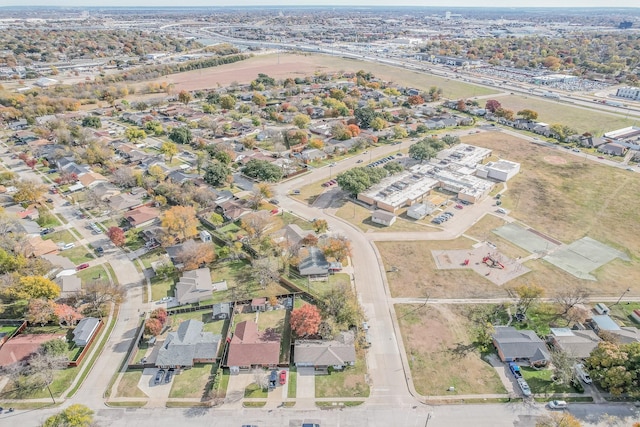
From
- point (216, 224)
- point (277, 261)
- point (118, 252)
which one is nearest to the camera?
point (277, 261)

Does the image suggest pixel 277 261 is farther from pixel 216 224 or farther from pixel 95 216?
pixel 95 216

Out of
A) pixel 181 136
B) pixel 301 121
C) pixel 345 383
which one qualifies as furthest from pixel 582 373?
pixel 181 136

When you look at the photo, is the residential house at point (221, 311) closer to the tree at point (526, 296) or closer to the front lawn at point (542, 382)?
the front lawn at point (542, 382)

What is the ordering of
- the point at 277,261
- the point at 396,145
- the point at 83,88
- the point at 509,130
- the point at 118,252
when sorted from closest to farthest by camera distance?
the point at 277,261
the point at 118,252
the point at 396,145
the point at 509,130
the point at 83,88

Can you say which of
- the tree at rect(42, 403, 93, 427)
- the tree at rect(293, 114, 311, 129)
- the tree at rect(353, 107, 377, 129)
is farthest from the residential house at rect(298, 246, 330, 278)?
the tree at rect(353, 107, 377, 129)

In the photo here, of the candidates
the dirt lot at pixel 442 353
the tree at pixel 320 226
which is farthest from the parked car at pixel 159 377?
the tree at pixel 320 226

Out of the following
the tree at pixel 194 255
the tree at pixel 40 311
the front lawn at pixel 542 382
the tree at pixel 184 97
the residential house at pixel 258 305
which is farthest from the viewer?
the tree at pixel 184 97

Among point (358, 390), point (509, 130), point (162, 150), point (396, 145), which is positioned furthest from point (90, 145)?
point (509, 130)

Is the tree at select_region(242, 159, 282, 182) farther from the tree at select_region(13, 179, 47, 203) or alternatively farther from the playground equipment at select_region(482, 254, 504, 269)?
the playground equipment at select_region(482, 254, 504, 269)
